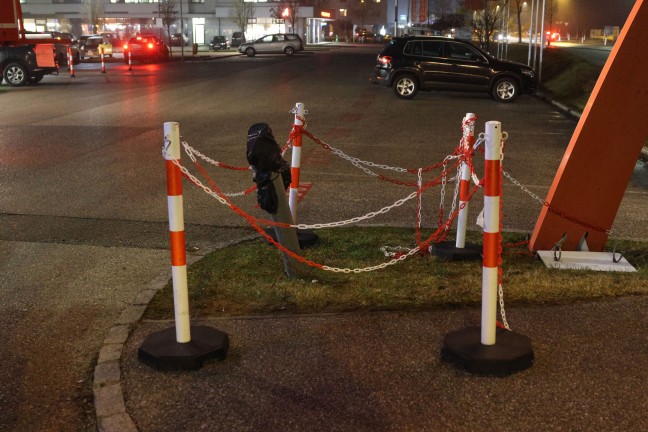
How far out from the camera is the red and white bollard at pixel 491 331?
4129 mm

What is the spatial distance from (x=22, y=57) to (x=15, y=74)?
2.47ft

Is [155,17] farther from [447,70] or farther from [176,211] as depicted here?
[176,211]

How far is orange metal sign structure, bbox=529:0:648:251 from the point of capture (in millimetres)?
6332

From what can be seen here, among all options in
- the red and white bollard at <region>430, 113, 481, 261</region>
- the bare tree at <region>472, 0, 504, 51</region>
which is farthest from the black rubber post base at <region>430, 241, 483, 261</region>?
the bare tree at <region>472, 0, 504, 51</region>

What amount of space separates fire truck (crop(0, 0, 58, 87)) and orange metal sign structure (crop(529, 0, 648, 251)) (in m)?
22.4

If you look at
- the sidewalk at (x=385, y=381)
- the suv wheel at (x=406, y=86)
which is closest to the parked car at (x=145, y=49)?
the suv wheel at (x=406, y=86)

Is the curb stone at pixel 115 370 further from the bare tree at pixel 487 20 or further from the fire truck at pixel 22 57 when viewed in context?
the bare tree at pixel 487 20

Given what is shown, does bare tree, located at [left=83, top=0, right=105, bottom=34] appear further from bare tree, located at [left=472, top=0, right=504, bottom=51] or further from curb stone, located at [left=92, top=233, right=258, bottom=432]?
curb stone, located at [left=92, top=233, right=258, bottom=432]

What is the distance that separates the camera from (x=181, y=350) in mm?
A: 4406

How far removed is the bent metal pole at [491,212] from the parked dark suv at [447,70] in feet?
61.5

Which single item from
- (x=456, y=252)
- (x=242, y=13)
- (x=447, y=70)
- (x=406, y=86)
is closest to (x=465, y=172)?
(x=456, y=252)

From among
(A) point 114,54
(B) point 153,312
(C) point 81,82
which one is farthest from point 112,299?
(A) point 114,54

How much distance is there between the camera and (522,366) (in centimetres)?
430

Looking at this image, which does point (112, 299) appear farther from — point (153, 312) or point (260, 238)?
point (260, 238)
